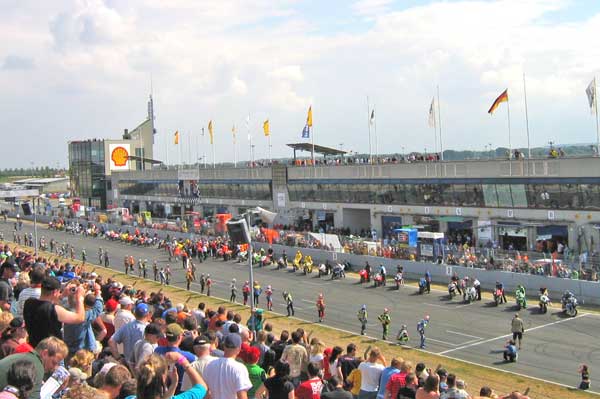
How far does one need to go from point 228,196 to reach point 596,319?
5780 cm

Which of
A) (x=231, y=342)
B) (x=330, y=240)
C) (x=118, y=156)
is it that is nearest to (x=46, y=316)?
(x=231, y=342)

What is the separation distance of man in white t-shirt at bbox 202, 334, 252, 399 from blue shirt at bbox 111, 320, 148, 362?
2581 millimetres

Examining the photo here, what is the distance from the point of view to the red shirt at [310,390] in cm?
802

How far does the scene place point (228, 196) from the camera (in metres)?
82.8

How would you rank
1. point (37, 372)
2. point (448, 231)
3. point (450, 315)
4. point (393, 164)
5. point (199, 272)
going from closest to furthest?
point (37, 372) < point (450, 315) < point (199, 272) < point (448, 231) < point (393, 164)

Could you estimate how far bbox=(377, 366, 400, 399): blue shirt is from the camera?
9383 mm

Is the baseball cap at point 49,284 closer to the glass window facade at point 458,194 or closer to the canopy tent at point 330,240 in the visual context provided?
the glass window facade at point 458,194

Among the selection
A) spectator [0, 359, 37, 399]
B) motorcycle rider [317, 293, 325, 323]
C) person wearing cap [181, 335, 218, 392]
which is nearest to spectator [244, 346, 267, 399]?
person wearing cap [181, 335, 218, 392]

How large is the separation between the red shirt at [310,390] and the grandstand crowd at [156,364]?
0.01m

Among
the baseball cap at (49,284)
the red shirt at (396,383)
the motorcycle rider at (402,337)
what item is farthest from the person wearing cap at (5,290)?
the motorcycle rider at (402,337)

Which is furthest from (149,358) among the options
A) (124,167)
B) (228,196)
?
(124,167)

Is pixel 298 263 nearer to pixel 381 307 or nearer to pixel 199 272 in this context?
pixel 199 272

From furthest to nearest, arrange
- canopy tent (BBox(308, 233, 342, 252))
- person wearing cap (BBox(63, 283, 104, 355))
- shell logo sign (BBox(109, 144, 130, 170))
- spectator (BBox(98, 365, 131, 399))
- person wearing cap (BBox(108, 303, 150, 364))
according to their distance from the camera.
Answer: shell logo sign (BBox(109, 144, 130, 170)) → canopy tent (BBox(308, 233, 342, 252)) → person wearing cap (BBox(108, 303, 150, 364)) → person wearing cap (BBox(63, 283, 104, 355)) → spectator (BBox(98, 365, 131, 399))

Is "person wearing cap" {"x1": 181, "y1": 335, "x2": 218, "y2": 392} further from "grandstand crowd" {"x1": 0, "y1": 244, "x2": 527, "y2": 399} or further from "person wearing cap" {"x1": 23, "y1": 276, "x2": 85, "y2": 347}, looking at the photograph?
"person wearing cap" {"x1": 23, "y1": 276, "x2": 85, "y2": 347}
